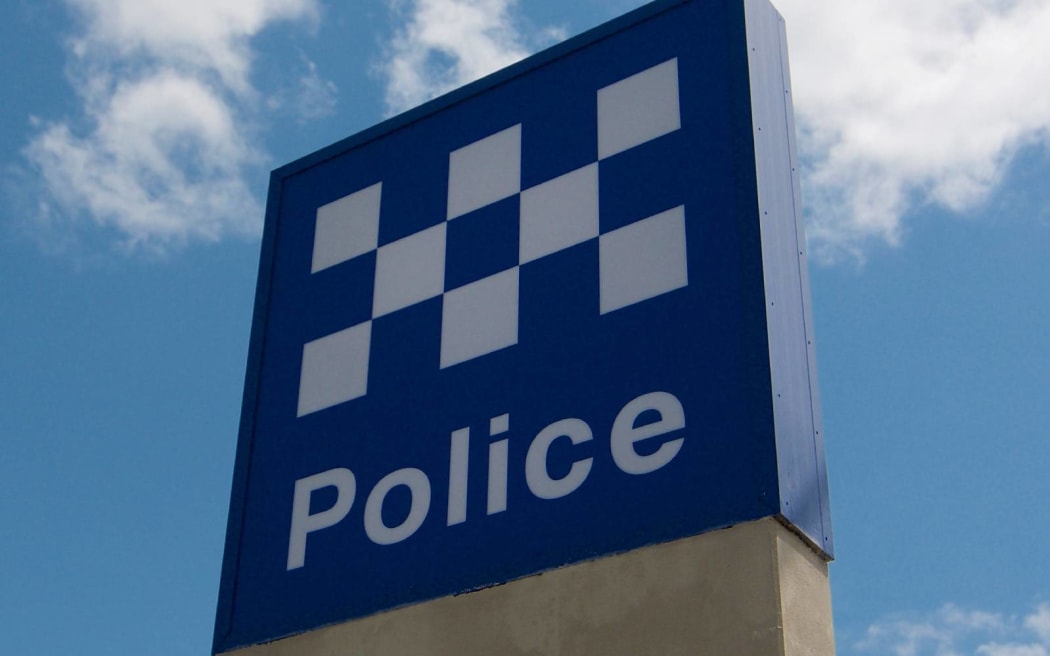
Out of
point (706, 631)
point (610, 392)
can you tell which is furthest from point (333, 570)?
point (706, 631)

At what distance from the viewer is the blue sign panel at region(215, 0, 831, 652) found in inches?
144

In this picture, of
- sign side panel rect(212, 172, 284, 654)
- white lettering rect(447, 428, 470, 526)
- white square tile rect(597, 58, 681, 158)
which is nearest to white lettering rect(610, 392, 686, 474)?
white lettering rect(447, 428, 470, 526)

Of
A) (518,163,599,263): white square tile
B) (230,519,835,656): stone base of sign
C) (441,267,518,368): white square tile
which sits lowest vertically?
(230,519,835,656): stone base of sign

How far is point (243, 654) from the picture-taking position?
408cm

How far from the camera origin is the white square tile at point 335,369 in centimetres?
438

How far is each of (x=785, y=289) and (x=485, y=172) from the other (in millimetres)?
1035

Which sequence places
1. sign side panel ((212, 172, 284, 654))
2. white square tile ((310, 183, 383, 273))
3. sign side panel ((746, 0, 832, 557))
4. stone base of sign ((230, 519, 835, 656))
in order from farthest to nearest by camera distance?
white square tile ((310, 183, 383, 273)), sign side panel ((212, 172, 284, 654)), sign side panel ((746, 0, 832, 557)), stone base of sign ((230, 519, 835, 656))

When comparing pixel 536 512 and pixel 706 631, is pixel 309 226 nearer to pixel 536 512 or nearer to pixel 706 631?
pixel 536 512

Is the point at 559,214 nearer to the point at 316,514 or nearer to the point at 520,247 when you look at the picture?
the point at 520,247

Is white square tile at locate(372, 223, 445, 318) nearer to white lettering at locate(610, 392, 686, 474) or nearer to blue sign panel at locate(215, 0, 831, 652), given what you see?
blue sign panel at locate(215, 0, 831, 652)

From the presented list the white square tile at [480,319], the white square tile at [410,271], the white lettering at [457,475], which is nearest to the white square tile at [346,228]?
the white square tile at [410,271]

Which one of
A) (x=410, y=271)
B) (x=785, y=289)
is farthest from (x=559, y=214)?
(x=785, y=289)

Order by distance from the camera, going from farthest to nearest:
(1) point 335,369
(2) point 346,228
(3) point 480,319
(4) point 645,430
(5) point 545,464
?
(2) point 346,228
(1) point 335,369
(3) point 480,319
(5) point 545,464
(4) point 645,430

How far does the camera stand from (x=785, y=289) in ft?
12.7
